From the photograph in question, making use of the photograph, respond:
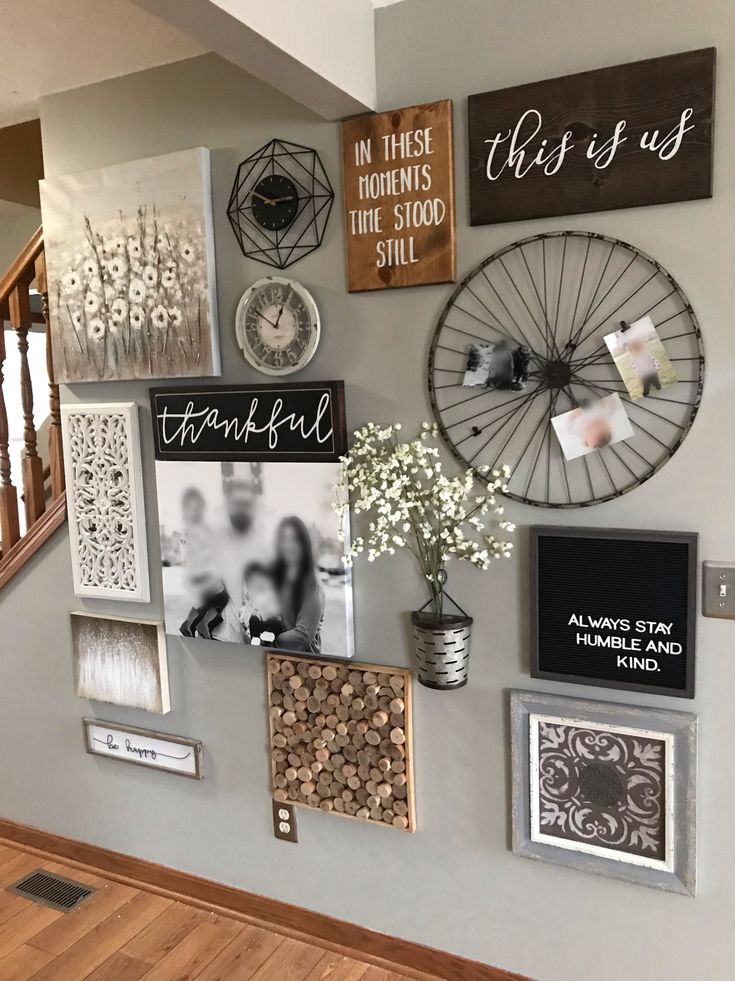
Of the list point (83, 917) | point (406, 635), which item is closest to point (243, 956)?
point (83, 917)

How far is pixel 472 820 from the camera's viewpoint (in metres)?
2.06

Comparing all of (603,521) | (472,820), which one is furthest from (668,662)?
(472,820)

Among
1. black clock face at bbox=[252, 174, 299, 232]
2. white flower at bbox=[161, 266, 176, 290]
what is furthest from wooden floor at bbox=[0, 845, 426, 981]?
black clock face at bbox=[252, 174, 299, 232]

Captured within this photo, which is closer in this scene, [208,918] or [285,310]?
[285,310]

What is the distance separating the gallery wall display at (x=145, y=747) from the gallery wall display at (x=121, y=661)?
0.30ft

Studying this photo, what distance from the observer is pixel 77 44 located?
2117 millimetres

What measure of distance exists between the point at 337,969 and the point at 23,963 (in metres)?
0.90

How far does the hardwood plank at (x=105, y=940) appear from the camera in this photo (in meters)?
2.23

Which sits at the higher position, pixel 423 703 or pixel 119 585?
pixel 119 585

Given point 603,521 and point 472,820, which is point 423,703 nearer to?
point 472,820

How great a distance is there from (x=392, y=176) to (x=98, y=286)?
38.3 inches

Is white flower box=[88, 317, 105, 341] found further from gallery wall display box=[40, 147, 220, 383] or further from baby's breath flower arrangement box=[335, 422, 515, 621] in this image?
baby's breath flower arrangement box=[335, 422, 515, 621]

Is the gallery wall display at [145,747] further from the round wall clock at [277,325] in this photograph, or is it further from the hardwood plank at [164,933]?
the round wall clock at [277,325]

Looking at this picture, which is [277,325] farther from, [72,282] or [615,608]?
[615,608]
